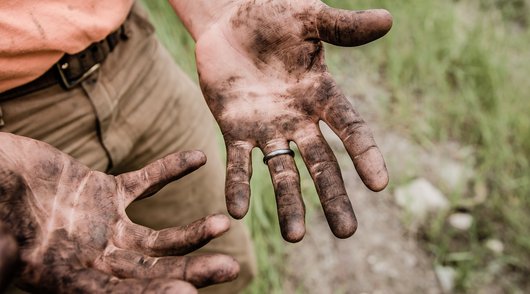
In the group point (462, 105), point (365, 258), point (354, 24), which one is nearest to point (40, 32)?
point (354, 24)

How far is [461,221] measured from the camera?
2250 mm

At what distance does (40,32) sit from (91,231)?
1.44ft

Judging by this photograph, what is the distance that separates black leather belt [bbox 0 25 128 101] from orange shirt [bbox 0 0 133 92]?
41 mm

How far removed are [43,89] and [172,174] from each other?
0.41 metres

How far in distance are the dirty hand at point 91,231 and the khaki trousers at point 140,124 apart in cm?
22

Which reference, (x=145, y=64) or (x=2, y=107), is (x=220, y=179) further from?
(x=2, y=107)

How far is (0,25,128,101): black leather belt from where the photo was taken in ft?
3.83

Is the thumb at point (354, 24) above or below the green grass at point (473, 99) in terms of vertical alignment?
above

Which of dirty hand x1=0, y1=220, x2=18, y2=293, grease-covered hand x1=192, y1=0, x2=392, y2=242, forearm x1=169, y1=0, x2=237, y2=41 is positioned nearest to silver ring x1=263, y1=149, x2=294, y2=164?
grease-covered hand x1=192, y1=0, x2=392, y2=242

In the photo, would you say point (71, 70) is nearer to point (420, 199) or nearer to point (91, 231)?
point (91, 231)

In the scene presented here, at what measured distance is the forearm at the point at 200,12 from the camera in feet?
4.28

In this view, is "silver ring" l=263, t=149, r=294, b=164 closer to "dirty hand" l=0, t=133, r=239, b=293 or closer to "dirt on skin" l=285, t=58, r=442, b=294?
"dirty hand" l=0, t=133, r=239, b=293

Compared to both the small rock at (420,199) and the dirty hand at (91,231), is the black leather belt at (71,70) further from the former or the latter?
the small rock at (420,199)

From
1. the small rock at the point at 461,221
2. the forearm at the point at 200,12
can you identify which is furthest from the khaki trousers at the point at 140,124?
the small rock at the point at 461,221
